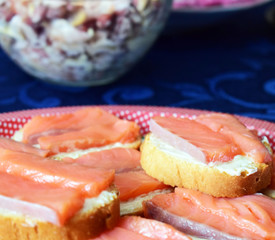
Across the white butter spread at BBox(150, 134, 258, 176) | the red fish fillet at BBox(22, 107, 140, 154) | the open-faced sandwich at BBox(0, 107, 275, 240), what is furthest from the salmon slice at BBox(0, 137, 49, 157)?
the white butter spread at BBox(150, 134, 258, 176)

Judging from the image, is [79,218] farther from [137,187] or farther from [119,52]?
[119,52]

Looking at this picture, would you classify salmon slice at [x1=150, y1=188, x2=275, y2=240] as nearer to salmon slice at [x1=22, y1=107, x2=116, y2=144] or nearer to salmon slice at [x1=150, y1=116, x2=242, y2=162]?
salmon slice at [x1=150, y1=116, x2=242, y2=162]

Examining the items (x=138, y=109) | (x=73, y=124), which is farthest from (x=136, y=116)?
(x=73, y=124)

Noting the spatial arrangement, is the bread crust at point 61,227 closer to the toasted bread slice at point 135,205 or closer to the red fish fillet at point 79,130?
Answer: the toasted bread slice at point 135,205

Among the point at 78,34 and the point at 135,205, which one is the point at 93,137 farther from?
the point at 78,34

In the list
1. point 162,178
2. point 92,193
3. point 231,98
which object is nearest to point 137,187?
point 162,178

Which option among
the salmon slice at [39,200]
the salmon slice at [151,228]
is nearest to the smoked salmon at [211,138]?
the salmon slice at [151,228]

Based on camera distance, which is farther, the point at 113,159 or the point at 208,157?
the point at 113,159
